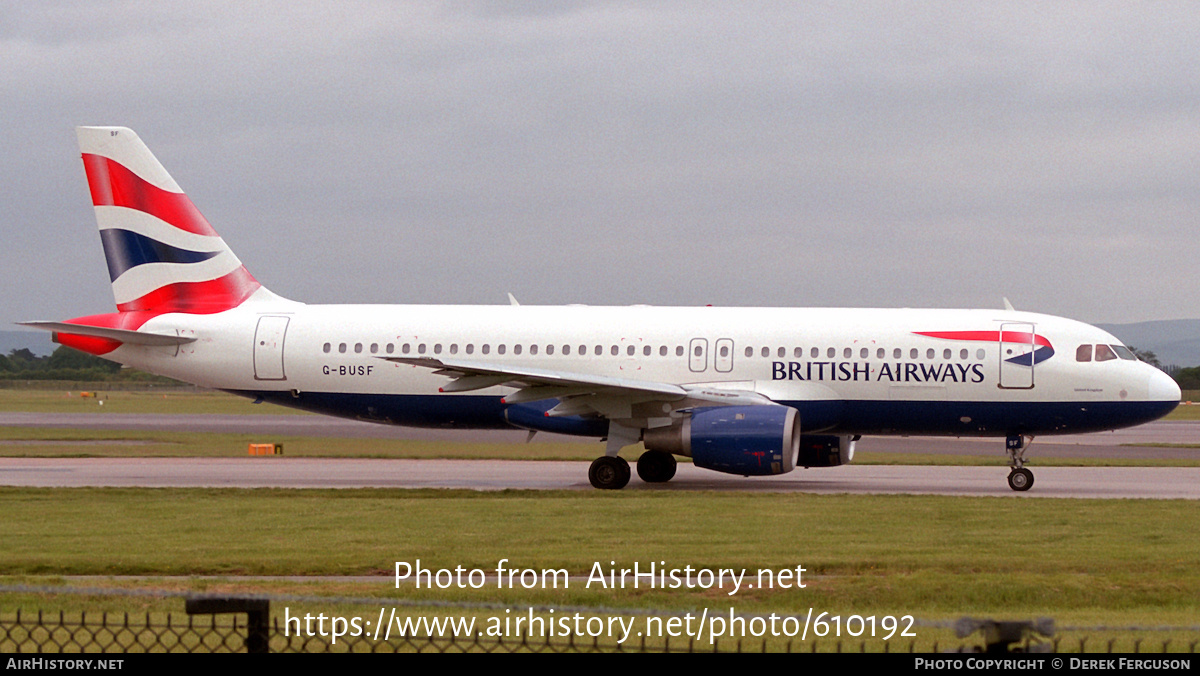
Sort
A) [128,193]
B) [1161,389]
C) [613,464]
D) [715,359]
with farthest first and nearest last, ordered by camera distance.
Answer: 1. [128,193]
2. [715,359]
3. [1161,389]
4. [613,464]

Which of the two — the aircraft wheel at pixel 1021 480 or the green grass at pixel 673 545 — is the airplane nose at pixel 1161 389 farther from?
the green grass at pixel 673 545

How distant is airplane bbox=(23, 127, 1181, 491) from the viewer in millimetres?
25078

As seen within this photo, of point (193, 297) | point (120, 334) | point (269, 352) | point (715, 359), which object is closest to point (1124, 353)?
point (715, 359)

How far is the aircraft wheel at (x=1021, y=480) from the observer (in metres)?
24.9

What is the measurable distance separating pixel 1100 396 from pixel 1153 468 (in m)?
7.08

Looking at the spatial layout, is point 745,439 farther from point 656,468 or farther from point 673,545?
point 673,545

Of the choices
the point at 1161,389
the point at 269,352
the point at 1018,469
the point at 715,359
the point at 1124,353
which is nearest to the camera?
the point at 1018,469

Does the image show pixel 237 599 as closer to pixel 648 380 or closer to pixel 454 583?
pixel 454 583

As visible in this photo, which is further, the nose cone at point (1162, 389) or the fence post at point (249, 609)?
the nose cone at point (1162, 389)

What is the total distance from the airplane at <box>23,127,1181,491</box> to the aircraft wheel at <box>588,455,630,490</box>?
26 millimetres

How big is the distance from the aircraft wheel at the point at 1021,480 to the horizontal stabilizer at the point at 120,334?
1640 centimetres

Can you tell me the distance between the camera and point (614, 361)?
88.2 feet

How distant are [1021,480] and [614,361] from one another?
7979mm

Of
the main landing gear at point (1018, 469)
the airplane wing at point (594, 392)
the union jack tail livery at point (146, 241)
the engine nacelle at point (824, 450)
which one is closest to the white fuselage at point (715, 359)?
the main landing gear at point (1018, 469)
